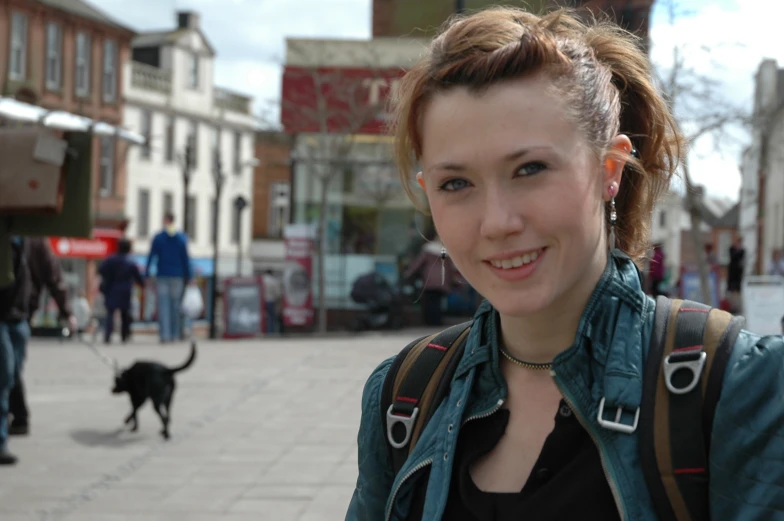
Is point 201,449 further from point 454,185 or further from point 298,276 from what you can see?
point 298,276

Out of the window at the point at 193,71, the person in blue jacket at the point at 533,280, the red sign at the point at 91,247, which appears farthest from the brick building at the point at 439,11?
the window at the point at 193,71

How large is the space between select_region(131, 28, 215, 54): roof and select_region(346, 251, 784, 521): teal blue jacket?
55.4 m

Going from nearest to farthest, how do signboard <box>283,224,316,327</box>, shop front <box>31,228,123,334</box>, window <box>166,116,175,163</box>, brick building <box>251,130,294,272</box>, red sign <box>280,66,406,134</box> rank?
signboard <box>283,224,316,327</box>, red sign <box>280,66,406,134</box>, shop front <box>31,228,123,334</box>, window <box>166,116,175,163</box>, brick building <box>251,130,294,272</box>

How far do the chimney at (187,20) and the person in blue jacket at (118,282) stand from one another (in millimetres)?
39524

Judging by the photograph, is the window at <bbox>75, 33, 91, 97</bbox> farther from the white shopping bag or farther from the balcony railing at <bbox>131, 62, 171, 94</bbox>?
the white shopping bag

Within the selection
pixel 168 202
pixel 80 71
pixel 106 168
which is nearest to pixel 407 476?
pixel 106 168

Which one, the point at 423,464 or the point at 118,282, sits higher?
the point at 423,464

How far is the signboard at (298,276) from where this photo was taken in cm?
2417

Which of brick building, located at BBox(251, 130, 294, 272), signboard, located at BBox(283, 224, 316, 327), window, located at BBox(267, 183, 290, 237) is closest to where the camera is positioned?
signboard, located at BBox(283, 224, 316, 327)

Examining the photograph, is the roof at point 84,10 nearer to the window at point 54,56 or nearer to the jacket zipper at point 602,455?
the window at point 54,56

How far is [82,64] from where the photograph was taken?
1861 inches

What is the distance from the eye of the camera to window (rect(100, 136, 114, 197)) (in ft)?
155

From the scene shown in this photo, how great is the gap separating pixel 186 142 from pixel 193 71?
26.4 ft

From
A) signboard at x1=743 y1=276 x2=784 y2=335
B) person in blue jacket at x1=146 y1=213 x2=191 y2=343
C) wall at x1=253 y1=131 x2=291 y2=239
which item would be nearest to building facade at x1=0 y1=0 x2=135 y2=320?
→ wall at x1=253 y1=131 x2=291 y2=239
